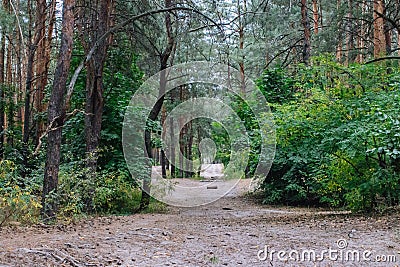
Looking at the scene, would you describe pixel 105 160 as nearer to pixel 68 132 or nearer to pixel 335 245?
pixel 68 132

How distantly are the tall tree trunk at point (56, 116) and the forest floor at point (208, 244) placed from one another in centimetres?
57

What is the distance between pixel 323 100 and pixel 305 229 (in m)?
3.00

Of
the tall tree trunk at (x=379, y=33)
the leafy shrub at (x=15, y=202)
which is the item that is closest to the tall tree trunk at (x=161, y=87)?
the leafy shrub at (x=15, y=202)

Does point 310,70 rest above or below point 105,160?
above

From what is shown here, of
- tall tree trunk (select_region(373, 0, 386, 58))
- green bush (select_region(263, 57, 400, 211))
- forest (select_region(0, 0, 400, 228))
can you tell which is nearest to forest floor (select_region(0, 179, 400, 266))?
green bush (select_region(263, 57, 400, 211))

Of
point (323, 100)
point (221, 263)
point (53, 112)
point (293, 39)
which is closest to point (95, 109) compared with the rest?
point (53, 112)

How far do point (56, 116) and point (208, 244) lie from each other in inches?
148

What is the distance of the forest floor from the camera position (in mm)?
4442

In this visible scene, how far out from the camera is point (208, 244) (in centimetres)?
582

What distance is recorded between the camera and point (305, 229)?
6875mm

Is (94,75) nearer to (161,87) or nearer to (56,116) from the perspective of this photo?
(56,116)

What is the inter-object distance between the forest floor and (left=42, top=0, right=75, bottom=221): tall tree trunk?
0.57 m

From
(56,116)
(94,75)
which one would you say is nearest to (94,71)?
(94,75)

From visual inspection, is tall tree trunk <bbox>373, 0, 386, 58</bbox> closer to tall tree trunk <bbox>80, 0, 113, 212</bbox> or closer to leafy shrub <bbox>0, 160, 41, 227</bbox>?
tall tree trunk <bbox>80, 0, 113, 212</bbox>
